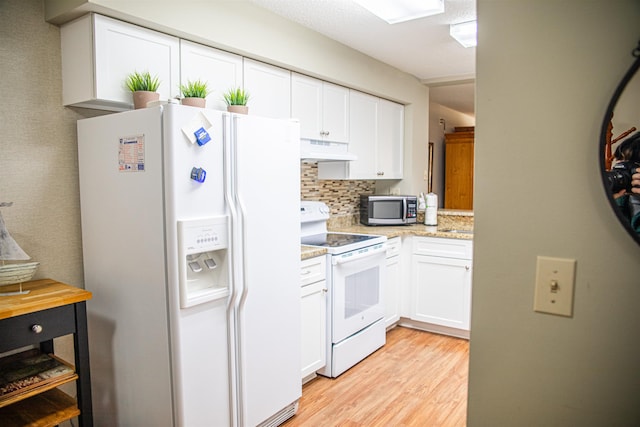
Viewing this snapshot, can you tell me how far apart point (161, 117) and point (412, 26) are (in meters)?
2.04

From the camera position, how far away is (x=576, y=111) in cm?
93

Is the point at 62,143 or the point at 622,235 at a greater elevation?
the point at 62,143

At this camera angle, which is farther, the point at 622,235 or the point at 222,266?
the point at 222,266

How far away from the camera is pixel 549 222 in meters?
0.98

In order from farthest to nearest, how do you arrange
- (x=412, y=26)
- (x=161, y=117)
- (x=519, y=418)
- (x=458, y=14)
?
(x=412, y=26), (x=458, y=14), (x=161, y=117), (x=519, y=418)

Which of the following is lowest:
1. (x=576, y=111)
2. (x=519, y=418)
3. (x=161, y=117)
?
(x=519, y=418)

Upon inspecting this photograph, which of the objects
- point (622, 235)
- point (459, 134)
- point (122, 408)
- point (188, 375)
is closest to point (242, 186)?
point (188, 375)

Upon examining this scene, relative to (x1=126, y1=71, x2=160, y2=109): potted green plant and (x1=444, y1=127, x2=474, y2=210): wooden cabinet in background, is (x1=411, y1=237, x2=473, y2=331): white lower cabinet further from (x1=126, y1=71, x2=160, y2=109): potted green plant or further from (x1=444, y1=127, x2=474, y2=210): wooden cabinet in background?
(x1=444, y1=127, x2=474, y2=210): wooden cabinet in background

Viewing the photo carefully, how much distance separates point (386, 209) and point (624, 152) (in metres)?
3.50

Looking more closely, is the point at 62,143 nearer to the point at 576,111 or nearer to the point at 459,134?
the point at 576,111

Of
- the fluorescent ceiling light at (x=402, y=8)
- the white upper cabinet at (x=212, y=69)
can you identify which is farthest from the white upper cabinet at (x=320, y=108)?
the fluorescent ceiling light at (x=402, y=8)

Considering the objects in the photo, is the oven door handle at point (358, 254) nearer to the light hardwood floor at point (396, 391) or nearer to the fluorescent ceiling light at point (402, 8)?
the light hardwood floor at point (396, 391)

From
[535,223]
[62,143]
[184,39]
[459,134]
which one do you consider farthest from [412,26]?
[459,134]

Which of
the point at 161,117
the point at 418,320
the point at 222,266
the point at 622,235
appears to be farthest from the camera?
the point at 418,320
